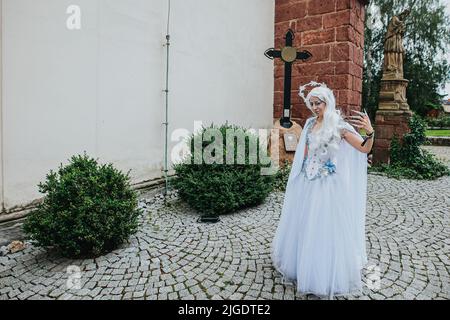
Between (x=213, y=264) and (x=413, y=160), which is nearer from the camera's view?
(x=213, y=264)

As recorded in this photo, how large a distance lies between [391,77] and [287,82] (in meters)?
5.45

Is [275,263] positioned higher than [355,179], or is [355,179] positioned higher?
[355,179]

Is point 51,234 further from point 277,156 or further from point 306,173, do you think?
point 277,156

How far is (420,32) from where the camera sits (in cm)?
2356

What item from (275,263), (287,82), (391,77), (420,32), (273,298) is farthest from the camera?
(420,32)

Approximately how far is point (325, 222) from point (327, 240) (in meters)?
0.14

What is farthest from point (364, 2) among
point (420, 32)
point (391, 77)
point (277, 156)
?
point (420, 32)

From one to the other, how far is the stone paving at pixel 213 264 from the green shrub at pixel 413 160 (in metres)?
3.13

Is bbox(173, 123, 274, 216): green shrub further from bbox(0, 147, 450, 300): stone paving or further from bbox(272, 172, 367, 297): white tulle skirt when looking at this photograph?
bbox(272, 172, 367, 297): white tulle skirt

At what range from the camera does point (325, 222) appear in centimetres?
274

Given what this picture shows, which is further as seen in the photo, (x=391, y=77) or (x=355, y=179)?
(x=391, y=77)

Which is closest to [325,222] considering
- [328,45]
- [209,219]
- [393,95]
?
[209,219]

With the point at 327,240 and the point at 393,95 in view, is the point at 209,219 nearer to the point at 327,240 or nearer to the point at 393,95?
the point at 327,240

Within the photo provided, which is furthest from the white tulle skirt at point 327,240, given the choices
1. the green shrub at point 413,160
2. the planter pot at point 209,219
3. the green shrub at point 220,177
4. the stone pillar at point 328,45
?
the green shrub at point 413,160
